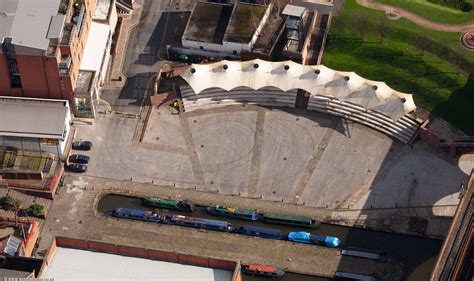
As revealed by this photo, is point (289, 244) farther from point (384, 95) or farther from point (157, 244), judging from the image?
point (384, 95)

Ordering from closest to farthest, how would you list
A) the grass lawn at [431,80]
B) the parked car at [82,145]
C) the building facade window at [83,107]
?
1. the parked car at [82,145]
2. the building facade window at [83,107]
3. the grass lawn at [431,80]

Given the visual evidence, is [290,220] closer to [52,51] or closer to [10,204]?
[10,204]

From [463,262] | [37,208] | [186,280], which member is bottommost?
[37,208]

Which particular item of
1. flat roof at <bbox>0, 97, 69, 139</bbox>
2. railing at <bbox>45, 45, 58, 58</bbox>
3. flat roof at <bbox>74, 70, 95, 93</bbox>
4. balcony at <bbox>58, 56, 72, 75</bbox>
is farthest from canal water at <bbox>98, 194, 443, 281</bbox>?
railing at <bbox>45, 45, 58, 58</bbox>

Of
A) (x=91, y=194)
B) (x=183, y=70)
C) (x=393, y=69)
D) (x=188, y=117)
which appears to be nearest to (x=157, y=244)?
(x=91, y=194)

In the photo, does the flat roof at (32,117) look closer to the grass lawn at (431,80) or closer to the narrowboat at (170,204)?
the narrowboat at (170,204)

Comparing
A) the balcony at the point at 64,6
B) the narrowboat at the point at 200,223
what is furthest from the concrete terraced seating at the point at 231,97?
the balcony at the point at 64,6

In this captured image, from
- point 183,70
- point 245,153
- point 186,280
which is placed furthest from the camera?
point 183,70
